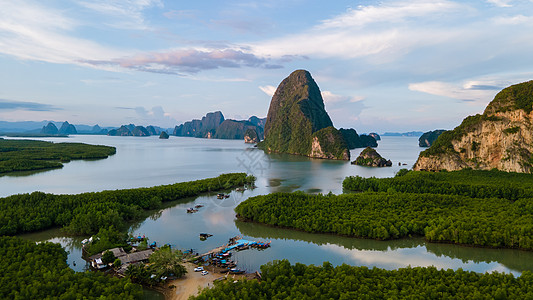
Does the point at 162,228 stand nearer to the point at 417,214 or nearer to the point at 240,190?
the point at 240,190

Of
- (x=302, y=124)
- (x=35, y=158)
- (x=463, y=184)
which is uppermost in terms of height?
(x=302, y=124)

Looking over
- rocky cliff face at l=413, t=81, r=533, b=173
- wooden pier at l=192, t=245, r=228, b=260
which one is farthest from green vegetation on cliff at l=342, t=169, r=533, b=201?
wooden pier at l=192, t=245, r=228, b=260

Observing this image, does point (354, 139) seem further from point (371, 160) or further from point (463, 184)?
point (463, 184)

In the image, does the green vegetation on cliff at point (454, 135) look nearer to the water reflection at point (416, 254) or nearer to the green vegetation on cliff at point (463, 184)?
the green vegetation on cliff at point (463, 184)

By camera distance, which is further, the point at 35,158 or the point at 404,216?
the point at 35,158

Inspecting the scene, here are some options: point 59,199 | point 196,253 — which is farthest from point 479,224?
point 59,199

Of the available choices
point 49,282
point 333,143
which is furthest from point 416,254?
point 333,143

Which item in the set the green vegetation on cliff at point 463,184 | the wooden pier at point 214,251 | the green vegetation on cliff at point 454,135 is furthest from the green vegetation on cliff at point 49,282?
the green vegetation on cliff at point 454,135
